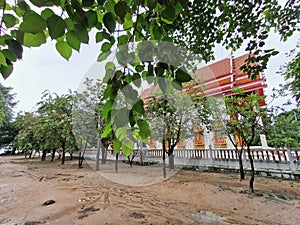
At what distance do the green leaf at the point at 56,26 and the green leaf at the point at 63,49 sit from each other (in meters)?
0.08

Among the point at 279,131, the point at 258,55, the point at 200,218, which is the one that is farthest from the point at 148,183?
the point at 258,55

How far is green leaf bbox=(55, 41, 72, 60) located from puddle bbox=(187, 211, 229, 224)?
3.08 metres

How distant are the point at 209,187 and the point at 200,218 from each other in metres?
2.05

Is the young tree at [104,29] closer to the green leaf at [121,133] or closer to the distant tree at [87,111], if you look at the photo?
the green leaf at [121,133]

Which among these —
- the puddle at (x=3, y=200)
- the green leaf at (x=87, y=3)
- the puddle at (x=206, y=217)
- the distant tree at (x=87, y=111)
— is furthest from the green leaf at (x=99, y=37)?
the distant tree at (x=87, y=111)

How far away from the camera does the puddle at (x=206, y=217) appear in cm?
272

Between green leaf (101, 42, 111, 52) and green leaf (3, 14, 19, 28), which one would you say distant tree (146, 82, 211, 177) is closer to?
green leaf (101, 42, 111, 52)

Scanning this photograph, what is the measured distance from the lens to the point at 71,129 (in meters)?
8.84

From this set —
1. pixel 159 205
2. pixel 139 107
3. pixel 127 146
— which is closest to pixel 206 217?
pixel 159 205

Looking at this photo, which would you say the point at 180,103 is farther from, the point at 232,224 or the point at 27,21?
the point at 27,21

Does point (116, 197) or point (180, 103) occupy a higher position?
point (180, 103)

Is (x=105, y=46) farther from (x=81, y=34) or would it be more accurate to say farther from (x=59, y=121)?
(x=59, y=121)

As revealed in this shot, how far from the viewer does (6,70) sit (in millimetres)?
515

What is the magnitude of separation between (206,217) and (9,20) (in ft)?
11.3
